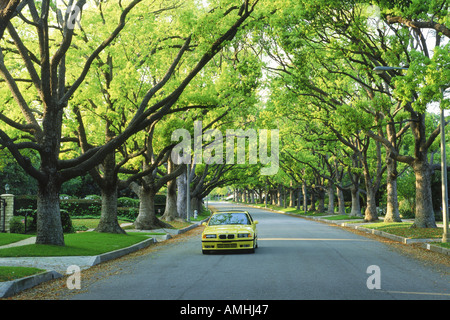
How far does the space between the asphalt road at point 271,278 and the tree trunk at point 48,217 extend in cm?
314

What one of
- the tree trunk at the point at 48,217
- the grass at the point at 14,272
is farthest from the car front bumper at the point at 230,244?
the grass at the point at 14,272

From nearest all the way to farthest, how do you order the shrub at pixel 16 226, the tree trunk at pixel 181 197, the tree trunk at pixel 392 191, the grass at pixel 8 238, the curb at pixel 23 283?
1. the curb at pixel 23 283
2. the grass at pixel 8 238
3. the shrub at pixel 16 226
4. the tree trunk at pixel 392 191
5. the tree trunk at pixel 181 197

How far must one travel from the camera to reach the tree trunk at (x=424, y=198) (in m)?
25.4

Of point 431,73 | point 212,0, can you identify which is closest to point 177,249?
point 212,0

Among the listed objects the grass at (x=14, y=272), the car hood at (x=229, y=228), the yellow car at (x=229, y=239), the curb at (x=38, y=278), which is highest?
the car hood at (x=229, y=228)

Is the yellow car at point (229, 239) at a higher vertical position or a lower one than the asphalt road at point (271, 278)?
higher

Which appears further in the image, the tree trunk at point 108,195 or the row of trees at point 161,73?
the tree trunk at point 108,195

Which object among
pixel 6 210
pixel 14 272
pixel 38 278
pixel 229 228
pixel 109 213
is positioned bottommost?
pixel 38 278

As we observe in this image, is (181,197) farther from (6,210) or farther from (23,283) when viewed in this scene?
(23,283)

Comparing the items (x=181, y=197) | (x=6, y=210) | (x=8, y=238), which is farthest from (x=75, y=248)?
(x=181, y=197)

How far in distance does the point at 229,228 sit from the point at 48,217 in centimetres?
611

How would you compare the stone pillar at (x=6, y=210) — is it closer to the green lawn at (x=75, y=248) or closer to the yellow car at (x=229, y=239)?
the green lawn at (x=75, y=248)

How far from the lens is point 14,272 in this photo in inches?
433

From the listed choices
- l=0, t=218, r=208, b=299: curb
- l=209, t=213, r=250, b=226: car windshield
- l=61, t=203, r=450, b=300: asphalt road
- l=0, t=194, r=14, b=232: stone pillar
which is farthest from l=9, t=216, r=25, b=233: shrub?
l=209, t=213, r=250, b=226: car windshield
